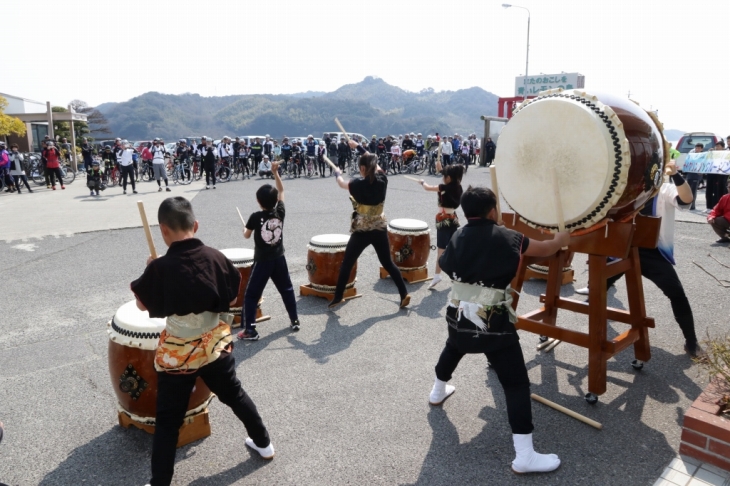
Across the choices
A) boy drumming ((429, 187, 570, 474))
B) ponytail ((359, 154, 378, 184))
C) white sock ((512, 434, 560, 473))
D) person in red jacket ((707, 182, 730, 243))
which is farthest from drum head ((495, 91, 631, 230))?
person in red jacket ((707, 182, 730, 243))

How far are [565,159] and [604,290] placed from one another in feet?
3.29

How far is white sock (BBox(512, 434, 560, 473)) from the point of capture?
2725 mm

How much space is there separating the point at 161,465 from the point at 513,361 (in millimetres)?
1941

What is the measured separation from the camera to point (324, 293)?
5.70m

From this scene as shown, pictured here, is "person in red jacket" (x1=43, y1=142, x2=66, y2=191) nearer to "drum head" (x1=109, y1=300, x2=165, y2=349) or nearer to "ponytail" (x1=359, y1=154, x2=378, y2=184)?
"ponytail" (x1=359, y1=154, x2=378, y2=184)

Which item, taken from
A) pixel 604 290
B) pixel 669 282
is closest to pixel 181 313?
pixel 604 290

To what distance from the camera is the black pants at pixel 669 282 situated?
4.11 metres

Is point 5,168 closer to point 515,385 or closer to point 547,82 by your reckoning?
point 515,385

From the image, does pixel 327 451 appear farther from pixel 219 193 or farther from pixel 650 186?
pixel 219 193

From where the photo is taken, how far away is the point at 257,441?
9.28ft

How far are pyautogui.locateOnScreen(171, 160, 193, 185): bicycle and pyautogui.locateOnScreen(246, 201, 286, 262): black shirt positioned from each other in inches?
599

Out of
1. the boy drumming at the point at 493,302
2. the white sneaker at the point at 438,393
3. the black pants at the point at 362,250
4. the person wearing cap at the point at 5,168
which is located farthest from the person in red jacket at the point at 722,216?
the person wearing cap at the point at 5,168

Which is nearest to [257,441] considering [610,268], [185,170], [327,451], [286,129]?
[327,451]

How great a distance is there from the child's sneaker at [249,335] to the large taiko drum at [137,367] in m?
1.45
